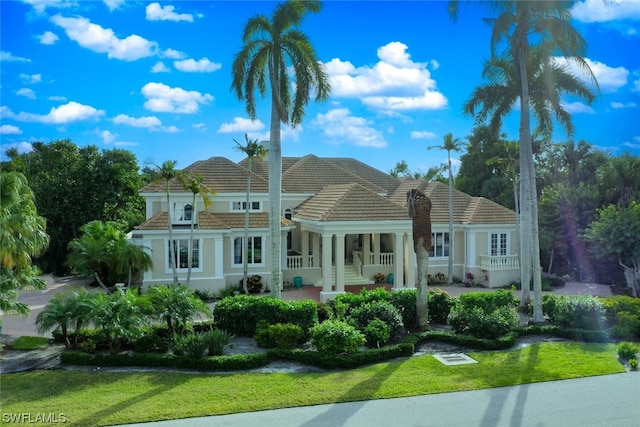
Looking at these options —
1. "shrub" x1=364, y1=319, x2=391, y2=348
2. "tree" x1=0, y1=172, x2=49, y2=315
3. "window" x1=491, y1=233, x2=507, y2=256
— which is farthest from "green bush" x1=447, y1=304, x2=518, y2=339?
"tree" x1=0, y1=172, x2=49, y2=315

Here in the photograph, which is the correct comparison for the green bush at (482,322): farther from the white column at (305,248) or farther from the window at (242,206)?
the window at (242,206)

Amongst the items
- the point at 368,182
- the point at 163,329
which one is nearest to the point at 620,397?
the point at 163,329

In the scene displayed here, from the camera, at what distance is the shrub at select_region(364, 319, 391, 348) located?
15.7m

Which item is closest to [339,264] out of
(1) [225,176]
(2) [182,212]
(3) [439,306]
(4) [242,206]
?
(3) [439,306]

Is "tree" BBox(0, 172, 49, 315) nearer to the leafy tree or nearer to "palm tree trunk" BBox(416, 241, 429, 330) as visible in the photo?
"palm tree trunk" BBox(416, 241, 429, 330)

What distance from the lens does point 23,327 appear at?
62.7 ft

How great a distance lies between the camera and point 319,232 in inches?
984

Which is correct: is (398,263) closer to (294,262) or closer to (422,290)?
(294,262)

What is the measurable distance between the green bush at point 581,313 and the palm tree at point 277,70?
11.1 metres

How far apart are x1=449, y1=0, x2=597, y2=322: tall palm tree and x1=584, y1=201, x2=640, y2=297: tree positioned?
7195mm

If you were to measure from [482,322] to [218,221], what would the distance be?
14.9 meters

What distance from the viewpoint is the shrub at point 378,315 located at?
55.0ft

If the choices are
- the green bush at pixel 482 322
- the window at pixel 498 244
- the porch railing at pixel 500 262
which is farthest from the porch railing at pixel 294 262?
the window at pixel 498 244

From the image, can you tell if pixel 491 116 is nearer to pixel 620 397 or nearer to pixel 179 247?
pixel 620 397
